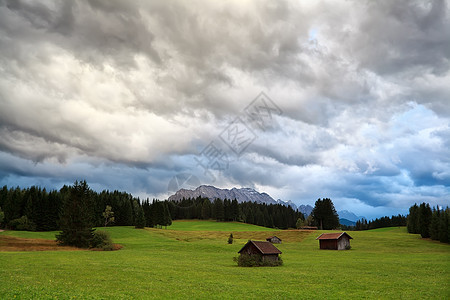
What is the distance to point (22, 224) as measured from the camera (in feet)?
321

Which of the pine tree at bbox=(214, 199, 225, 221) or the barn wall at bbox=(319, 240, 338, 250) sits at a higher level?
the pine tree at bbox=(214, 199, 225, 221)

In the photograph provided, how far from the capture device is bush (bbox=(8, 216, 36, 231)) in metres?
97.8

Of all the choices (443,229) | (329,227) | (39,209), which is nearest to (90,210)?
(39,209)

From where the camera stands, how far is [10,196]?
104 metres

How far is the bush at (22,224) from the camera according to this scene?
9775 cm

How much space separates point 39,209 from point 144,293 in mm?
98758

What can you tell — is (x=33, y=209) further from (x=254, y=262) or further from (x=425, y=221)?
(x=425, y=221)

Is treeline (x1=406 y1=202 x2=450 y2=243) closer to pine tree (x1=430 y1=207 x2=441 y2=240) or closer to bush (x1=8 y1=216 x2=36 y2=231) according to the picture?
pine tree (x1=430 y1=207 x2=441 y2=240)

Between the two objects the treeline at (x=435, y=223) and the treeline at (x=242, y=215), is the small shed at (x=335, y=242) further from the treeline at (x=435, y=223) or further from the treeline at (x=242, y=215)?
the treeline at (x=242, y=215)

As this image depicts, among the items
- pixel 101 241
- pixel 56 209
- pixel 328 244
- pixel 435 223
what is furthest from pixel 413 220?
pixel 56 209

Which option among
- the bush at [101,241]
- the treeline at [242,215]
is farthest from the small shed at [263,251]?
the treeline at [242,215]

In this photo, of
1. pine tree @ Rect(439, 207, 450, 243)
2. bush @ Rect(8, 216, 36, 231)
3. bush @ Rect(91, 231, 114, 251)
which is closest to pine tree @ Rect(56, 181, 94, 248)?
bush @ Rect(91, 231, 114, 251)

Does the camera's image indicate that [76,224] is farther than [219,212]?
No

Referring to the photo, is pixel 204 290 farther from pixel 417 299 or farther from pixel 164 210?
pixel 164 210
